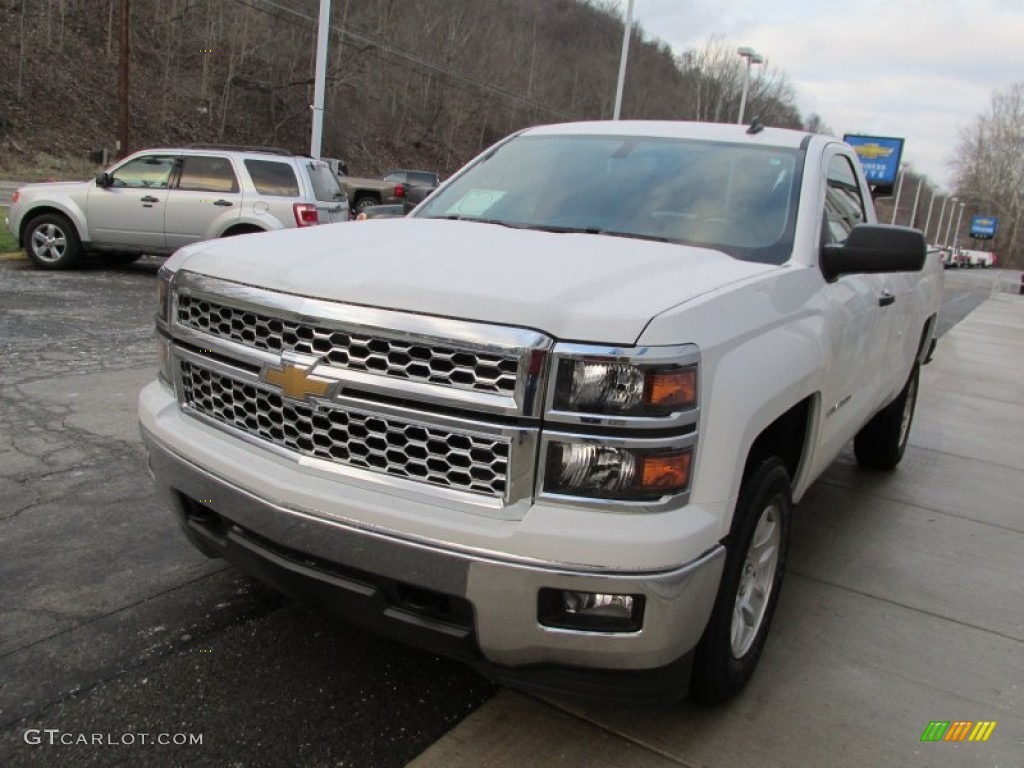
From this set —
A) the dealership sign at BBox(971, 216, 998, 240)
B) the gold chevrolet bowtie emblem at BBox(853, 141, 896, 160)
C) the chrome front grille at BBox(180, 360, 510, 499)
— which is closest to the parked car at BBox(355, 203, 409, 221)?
the chrome front grille at BBox(180, 360, 510, 499)

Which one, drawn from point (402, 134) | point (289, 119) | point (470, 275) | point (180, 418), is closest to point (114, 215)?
point (180, 418)

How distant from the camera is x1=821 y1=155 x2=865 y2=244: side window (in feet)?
11.9

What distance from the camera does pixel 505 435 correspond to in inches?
83.4

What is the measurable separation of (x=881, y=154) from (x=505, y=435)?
4388 cm

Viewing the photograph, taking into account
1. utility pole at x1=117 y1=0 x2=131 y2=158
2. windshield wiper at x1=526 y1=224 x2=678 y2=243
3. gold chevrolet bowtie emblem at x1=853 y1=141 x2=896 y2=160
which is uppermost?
gold chevrolet bowtie emblem at x1=853 y1=141 x2=896 y2=160

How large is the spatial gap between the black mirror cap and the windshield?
0.20 meters

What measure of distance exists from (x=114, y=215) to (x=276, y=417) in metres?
10.3

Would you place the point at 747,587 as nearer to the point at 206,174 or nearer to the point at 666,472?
the point at 666,472

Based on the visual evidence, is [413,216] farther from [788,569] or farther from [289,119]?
[289,119]

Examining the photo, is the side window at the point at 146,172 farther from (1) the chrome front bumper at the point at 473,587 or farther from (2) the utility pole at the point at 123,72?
(2) the utility pole at the point at 123,72

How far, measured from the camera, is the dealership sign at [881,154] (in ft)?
131

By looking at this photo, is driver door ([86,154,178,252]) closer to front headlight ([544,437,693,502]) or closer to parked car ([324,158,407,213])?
front headlight ([544,437,693,502])

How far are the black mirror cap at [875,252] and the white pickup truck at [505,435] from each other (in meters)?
0.25

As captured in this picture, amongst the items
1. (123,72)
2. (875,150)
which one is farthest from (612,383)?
(875,150)
